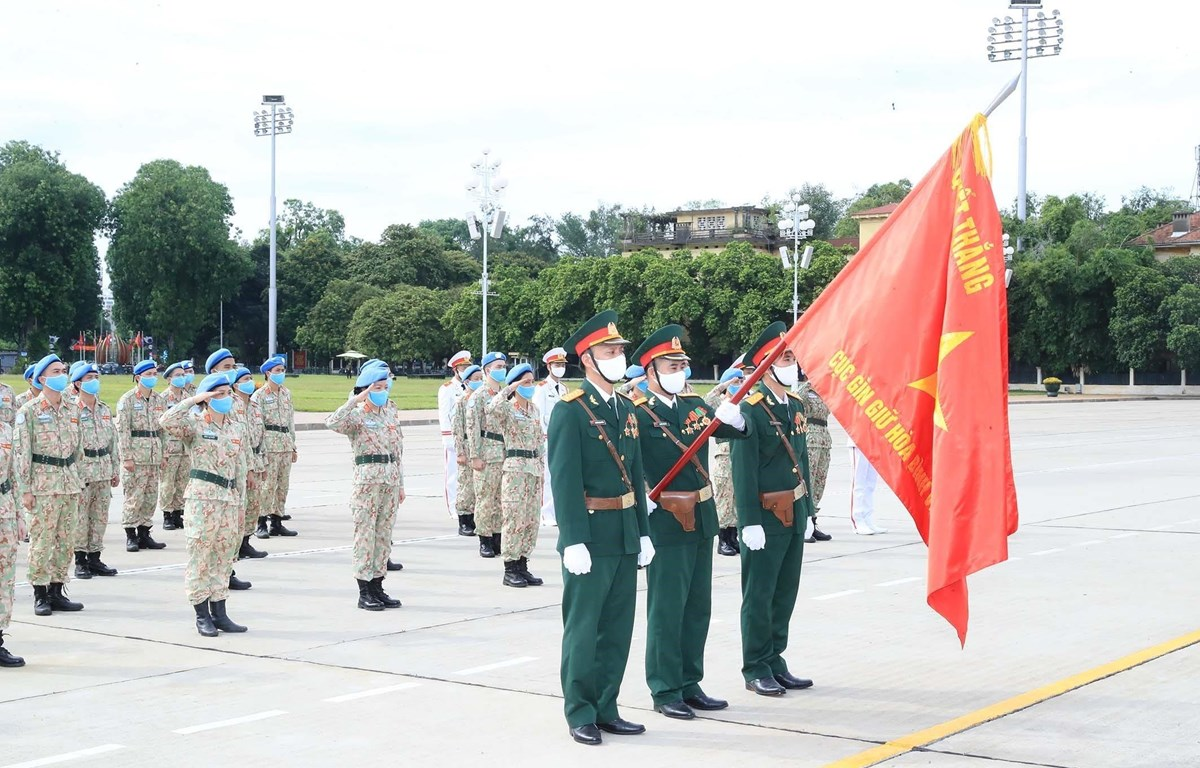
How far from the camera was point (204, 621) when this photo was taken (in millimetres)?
8734

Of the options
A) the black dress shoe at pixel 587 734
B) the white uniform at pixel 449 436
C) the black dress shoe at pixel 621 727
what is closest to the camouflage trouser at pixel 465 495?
the white uniform at pixel 449 436

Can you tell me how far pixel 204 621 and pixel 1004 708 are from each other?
16.6ft

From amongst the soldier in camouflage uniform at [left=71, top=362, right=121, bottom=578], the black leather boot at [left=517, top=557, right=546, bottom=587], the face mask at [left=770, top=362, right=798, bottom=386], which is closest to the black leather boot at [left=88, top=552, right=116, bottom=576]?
the soldier in camouflage uniform at [left=71, top=362, right=121, bottom=578]

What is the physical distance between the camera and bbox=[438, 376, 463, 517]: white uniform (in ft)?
48.8

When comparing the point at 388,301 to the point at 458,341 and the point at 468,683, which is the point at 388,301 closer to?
the point at 458,341

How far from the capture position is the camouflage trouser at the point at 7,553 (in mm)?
7934

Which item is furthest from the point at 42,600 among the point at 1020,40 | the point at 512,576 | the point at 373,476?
the point at 1020,40

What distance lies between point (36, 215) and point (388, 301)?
20603 millimetres

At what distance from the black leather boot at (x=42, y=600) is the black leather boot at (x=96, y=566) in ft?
5.24

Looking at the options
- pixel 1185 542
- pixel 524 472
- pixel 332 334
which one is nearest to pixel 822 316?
pixel 524 472

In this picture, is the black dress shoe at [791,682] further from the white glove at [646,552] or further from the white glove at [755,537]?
the white glove at [646,552]

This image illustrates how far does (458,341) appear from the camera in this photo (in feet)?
254

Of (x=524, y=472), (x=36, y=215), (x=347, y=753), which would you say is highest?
(x=36, y=215)

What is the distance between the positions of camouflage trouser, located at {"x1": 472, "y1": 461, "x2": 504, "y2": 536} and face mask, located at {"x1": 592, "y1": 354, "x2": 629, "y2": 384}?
5774 mm
